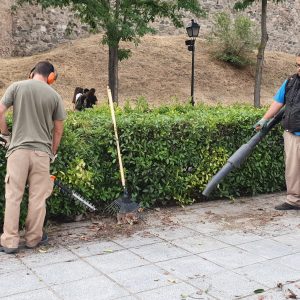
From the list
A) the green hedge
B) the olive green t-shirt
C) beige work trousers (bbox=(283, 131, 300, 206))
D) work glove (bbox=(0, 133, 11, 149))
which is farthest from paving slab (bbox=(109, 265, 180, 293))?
beige work trousers (bbox=(283, 131, 300, 206))

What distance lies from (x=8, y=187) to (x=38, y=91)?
3.18 ft

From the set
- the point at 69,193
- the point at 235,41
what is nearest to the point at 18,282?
the point at 69,193

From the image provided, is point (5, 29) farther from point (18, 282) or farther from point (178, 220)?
point (18, 282)

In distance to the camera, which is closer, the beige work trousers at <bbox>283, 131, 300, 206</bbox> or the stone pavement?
the stone pavement

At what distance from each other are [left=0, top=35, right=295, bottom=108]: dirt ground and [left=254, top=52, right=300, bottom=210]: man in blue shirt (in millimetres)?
13350

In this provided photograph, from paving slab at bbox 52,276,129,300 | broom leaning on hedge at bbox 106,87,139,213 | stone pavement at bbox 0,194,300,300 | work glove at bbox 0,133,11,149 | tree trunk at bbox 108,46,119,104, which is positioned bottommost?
stone pavement at bbox 0,194,300,300

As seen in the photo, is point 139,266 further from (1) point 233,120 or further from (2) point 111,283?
(1) point 233,120

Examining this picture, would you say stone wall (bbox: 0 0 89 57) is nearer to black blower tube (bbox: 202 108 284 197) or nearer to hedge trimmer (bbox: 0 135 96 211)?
black blower tube (bbox: 202 108 284 197)

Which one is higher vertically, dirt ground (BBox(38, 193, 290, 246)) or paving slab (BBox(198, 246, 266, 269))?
paving slab (BBox(198, 246, 266, 269))

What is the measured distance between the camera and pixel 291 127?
6.16 meters

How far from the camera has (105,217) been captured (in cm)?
589

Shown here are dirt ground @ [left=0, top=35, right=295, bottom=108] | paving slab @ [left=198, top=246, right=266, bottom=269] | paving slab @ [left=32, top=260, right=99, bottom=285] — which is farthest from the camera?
dirt ground @ [left=0, top=35, right=295, bottom=108]

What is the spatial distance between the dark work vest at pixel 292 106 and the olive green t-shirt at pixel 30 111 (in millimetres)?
2997

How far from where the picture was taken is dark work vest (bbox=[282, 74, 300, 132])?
6105 mm
